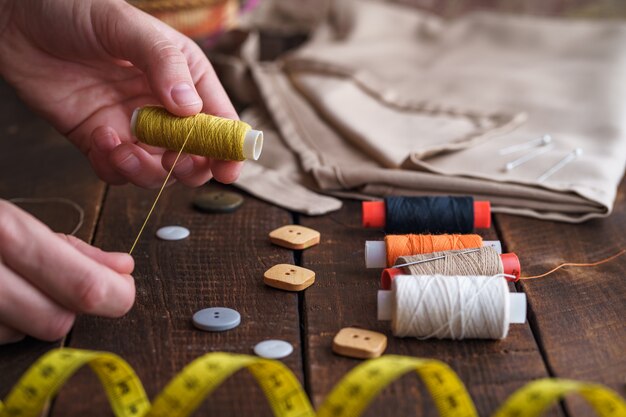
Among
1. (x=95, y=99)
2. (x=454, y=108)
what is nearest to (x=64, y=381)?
(x=95, y=99)

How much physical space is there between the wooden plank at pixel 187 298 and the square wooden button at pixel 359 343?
0.23 feet

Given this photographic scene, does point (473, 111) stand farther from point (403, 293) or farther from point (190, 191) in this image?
point (403, 293)

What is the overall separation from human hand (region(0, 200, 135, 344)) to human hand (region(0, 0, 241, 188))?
1.43 ft

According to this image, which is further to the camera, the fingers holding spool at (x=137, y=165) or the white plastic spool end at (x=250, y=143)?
the fingers holding spool at (x=137, y=165)

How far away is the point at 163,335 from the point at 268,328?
0.57 feet

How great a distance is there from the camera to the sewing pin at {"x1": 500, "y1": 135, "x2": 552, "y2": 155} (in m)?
2.12

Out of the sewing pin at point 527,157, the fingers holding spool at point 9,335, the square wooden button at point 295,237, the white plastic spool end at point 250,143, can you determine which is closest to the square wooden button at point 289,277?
the square wooden button at point 295,237

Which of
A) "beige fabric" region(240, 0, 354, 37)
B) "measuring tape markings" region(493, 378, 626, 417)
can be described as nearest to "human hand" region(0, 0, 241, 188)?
"measuring tape markings" region(493, 378, 626, 417)

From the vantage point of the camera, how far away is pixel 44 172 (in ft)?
7.06

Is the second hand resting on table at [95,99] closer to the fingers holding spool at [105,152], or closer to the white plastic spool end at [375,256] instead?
the fingers holding spool at [105,152]

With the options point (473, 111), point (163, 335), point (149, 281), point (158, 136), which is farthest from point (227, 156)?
point (473, 111)

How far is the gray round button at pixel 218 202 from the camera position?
188cm

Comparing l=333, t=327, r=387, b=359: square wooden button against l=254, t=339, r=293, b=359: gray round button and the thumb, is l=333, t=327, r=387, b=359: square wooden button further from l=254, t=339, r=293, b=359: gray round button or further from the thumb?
the thumb

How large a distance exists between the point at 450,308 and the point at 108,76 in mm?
1000
